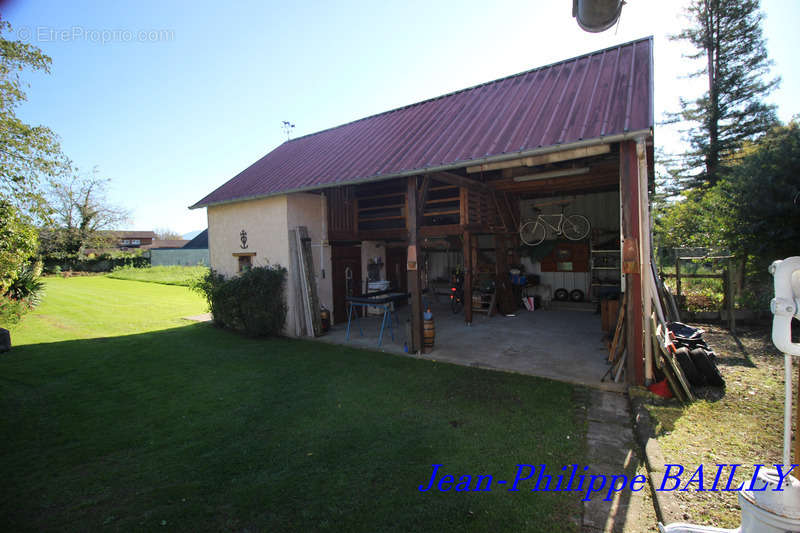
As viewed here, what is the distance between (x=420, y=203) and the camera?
7.19 metres

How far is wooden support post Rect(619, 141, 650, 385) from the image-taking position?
195 inches

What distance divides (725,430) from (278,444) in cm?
458

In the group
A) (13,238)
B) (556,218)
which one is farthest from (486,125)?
(13,238)

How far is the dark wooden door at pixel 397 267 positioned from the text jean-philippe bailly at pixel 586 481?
359 inches

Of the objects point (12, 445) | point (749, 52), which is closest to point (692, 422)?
point (12, 445)

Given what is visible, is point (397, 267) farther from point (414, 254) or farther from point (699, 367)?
point (699, 367)

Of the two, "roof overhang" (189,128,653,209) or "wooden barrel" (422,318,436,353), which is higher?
"roof overhang" (189,128,653,209)

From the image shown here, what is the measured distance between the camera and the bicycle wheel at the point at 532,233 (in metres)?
11.8

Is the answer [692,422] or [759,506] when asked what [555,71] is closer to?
[692,422]

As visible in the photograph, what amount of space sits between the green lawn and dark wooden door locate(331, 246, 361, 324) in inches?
116

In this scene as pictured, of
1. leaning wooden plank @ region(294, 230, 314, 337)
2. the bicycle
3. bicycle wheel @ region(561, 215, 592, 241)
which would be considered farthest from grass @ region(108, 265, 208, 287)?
bicycle wheel @ region(561, 215, 592, 241)

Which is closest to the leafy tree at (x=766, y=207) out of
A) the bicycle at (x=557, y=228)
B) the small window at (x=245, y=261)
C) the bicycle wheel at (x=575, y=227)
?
the bicycle wheel at (x=575, y=227)

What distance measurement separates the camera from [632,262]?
4.95m

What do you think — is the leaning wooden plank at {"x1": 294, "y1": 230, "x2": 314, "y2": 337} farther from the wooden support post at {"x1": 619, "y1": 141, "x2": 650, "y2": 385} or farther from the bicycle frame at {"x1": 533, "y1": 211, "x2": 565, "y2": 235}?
the bicycle frame at {"x1": 533, "y1": 211, "x2": 565, "y2": 235}
